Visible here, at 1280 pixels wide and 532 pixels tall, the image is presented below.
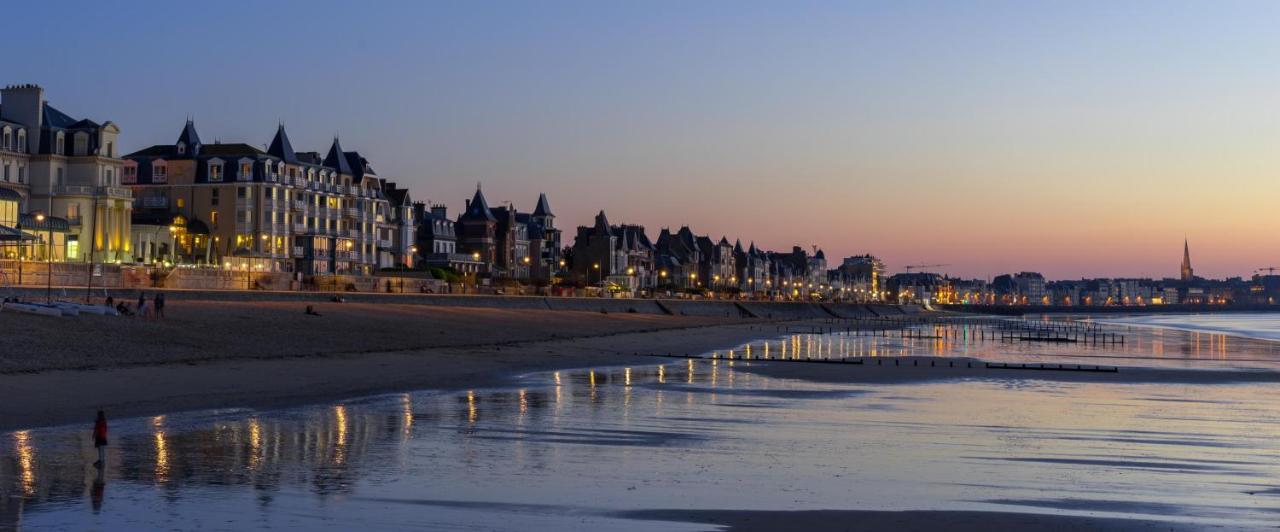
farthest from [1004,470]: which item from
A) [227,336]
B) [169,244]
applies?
[169,244]

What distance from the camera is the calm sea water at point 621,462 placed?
57.9 ft

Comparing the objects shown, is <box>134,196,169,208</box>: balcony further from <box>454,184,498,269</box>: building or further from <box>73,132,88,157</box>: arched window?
<box>454,184,498,269</box>: building

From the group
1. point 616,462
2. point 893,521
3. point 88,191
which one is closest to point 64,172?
point 88,191

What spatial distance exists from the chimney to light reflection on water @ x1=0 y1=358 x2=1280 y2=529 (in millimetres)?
67810

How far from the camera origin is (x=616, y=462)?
22734 millimetres

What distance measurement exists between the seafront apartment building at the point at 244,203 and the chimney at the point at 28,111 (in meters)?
16.7

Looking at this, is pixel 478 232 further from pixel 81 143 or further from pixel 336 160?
pixel 81 143

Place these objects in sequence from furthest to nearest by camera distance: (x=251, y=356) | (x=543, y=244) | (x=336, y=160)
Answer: (x=543, y=244) < (x=336, y=160) < (x=251, y=356)

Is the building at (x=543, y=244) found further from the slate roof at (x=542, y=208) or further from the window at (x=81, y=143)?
the window at (x=81, y=143)

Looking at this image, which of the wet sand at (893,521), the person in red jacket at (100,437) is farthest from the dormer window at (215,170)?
the wet sand at (893,521)

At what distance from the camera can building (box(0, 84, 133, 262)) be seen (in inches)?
3465

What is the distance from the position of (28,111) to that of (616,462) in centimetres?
8288

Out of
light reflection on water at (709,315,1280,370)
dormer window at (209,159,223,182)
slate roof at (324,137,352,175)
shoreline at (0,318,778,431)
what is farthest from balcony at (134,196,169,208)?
shoreline at (0,318,778,431)

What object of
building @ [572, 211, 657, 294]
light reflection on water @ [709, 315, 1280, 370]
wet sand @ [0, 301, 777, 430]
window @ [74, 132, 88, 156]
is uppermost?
window @ [74, 132, 88, 156]
